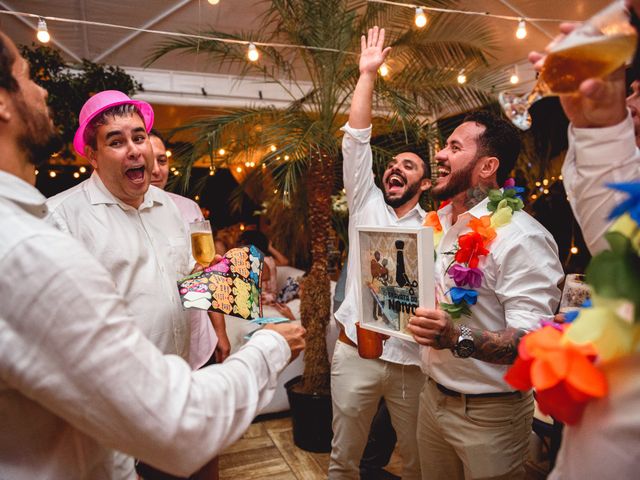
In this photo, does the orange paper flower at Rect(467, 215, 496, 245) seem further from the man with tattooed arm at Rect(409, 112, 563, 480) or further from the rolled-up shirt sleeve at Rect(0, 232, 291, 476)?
the rolled-up shirt sleeve at Rect(0, 232, 291, 476)

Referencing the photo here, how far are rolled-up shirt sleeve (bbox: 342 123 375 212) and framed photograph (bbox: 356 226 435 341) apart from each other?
0.84 meters

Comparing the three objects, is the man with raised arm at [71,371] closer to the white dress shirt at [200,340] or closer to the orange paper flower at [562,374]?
the orange paper flower at [562,374]

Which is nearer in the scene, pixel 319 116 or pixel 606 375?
pixel 606 375

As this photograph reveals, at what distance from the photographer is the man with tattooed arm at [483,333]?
1.57 meters

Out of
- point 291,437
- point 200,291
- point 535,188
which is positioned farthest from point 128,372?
point 535,188

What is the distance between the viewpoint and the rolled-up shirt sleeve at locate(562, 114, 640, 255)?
0.97 meters

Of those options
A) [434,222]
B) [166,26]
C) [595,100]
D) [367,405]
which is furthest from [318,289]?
[166,26]

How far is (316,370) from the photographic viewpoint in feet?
12.1

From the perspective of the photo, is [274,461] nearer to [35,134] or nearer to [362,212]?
[362,212]

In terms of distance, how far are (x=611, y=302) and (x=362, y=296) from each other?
117 cm

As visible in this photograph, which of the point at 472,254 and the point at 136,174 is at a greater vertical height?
the point at 136,174

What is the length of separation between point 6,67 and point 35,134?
147mm

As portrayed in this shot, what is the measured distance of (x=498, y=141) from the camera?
6.77 feet

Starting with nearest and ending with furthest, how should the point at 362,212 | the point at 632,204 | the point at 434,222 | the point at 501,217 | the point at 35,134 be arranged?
1. the point at 632,204
2. the point at 35,134
3. the point at 501,217
4. the point at 434,222
5. the point at 362,212
